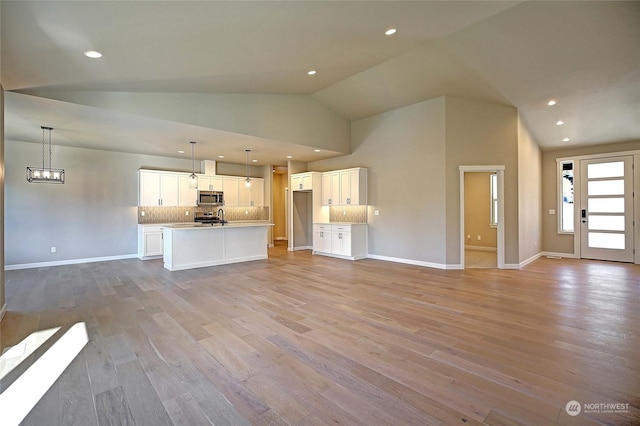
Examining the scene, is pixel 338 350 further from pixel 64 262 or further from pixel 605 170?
pixel 605 170

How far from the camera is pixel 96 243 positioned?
7445 mm

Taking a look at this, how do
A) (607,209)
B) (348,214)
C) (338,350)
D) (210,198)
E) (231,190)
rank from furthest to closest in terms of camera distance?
(231,190), (210,198), (348,214), (607,209), (338,350)

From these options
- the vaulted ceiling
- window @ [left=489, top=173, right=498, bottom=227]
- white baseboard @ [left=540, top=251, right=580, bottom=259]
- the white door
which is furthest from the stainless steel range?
the white door

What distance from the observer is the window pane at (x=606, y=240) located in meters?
Result: 7.28

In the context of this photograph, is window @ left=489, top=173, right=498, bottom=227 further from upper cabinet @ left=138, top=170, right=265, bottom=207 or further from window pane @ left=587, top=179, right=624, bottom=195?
upper cabinet @ left=138, top=170, right=265, bottom=207

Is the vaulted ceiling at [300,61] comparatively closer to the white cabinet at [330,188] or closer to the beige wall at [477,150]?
the beige wall at [477,150]

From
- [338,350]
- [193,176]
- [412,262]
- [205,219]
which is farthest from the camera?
[205,219]

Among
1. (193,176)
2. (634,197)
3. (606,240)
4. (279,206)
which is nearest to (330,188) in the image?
(193,176)

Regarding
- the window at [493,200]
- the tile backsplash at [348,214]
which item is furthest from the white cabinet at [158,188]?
the window at [493,200]

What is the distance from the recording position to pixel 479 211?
9.30m

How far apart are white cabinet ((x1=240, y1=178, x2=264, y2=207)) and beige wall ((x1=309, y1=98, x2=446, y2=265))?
3.68 m

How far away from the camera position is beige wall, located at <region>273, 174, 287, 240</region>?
12.6 metres

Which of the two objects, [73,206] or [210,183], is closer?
[73,206]

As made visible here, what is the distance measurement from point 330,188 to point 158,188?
15.4ft
